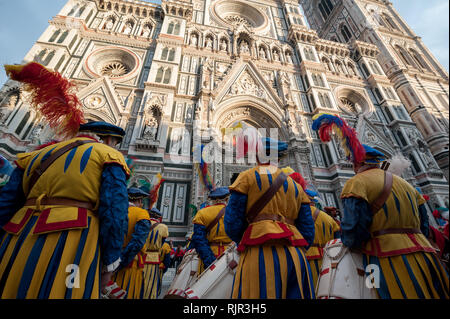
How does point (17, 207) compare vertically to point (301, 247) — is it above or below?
above

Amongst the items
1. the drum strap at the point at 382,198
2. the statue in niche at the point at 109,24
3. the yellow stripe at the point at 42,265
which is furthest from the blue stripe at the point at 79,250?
the statue in niche at the point at 109,24

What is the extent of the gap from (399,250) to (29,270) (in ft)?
8.64

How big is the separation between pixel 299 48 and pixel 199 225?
56.5 feet

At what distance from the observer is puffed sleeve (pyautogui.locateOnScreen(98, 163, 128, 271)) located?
1.40m

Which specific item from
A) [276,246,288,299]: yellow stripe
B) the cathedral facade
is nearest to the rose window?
the cathedral facade

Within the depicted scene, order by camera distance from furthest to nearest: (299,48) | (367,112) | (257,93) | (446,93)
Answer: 1. (446,93)
2. (299,48)
3. (367,112)
4. (257,93)

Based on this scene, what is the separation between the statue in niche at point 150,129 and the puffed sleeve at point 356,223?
8529 mm

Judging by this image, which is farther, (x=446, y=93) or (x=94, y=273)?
(x=446, y=93)

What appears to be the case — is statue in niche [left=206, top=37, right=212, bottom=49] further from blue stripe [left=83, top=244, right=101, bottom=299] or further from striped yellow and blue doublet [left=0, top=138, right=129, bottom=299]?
blue stripe [left=83, top=244, right=101, bottom=299]
